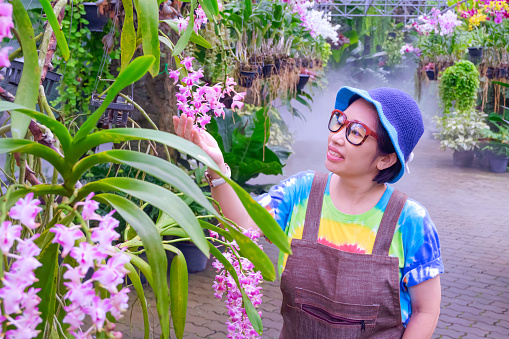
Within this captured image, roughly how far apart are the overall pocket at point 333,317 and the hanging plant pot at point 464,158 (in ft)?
25.8

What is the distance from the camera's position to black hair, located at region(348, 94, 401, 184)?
1.23 meters

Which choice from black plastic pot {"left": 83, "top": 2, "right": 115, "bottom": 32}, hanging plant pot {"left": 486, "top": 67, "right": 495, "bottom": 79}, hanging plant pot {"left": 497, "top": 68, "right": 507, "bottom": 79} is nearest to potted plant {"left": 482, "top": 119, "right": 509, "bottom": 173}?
hanging plant pot {"left": 486, "top": 67, "right": 495, "bottom": 79}

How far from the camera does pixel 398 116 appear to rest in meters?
1.22

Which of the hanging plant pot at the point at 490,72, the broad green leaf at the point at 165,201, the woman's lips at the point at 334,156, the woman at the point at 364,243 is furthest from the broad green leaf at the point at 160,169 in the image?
the hanging plant pot at the point at 490,72

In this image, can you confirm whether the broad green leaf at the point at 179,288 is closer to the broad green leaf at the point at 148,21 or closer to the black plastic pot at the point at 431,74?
the broad green leaf at the point at 148,21

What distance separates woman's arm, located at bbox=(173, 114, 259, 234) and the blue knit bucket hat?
37cm

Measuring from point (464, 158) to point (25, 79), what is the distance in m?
8.59

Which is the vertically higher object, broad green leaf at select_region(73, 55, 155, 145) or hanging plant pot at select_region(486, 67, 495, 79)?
broad green leaf at select_region(73, 55, 155, 145)

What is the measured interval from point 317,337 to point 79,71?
2395 mm

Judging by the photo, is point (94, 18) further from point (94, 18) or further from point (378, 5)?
point (378, 5)

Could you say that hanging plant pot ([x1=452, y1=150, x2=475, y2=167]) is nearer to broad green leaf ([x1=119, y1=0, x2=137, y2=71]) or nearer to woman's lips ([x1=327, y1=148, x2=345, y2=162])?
woman's lips ([x1=327, y1=148, x2=345, y2=162])

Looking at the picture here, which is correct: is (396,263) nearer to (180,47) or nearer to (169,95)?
(180,47)

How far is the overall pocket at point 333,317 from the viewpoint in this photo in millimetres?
1200

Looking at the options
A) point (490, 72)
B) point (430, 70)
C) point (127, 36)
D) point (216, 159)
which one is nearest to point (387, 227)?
point (216, 159)
